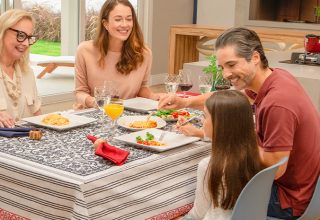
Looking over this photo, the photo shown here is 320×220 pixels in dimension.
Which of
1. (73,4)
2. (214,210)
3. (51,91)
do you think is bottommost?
(51,91)

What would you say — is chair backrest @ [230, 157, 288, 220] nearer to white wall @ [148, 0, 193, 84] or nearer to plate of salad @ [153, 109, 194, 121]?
plate of salad @ [153, 109, 194, 121]

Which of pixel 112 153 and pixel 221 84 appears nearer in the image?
pixel 112 153

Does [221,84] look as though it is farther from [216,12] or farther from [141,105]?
[216,12]

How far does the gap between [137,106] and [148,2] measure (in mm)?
4687

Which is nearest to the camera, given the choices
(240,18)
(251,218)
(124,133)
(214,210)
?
(251,218)

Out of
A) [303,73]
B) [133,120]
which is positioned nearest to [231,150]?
[133,120]

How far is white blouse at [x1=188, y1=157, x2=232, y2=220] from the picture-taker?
5.90 ft

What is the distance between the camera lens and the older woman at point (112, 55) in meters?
3.20

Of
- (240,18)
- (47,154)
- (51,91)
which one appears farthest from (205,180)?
(240,18)

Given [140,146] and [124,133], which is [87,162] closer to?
[140,146]

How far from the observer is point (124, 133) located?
7.62ft

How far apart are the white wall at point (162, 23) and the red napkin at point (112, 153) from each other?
5593 millimetres

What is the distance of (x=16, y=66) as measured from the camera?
288 cm

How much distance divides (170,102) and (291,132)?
0.87 metres
